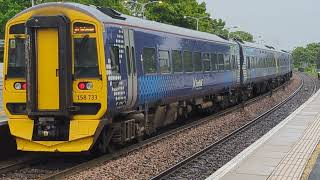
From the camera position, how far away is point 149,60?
568 inches

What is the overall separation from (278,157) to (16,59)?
18.7 feet

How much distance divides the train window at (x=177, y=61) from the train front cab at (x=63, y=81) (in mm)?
5482

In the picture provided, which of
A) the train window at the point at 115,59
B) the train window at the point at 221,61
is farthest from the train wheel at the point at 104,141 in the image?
the train window at the point at 221,61

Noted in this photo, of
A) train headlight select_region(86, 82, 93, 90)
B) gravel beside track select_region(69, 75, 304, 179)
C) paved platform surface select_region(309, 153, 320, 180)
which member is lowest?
gravel beside track select_region(69, 75, 304, 179)

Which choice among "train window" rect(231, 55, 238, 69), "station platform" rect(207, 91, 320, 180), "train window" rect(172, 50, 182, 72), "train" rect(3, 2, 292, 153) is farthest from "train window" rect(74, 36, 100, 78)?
"train window" rect(231, 55, 238, 69)

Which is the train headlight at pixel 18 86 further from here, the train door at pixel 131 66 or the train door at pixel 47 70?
the train door at pixel 131 66

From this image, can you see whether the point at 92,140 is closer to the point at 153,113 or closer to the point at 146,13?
the point at 153,113

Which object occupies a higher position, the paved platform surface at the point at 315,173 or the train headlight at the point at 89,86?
the train headlight at the point at 89,86

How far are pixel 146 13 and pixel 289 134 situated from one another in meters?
46.7

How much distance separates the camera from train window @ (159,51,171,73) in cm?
1546

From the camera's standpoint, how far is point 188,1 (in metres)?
68.2

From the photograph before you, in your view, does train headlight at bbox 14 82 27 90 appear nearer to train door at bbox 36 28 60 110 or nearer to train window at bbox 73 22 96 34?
train door at bbox 36 28 60 110

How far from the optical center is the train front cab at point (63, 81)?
11.2 meters

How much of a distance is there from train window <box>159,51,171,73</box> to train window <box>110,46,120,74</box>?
3.40m
